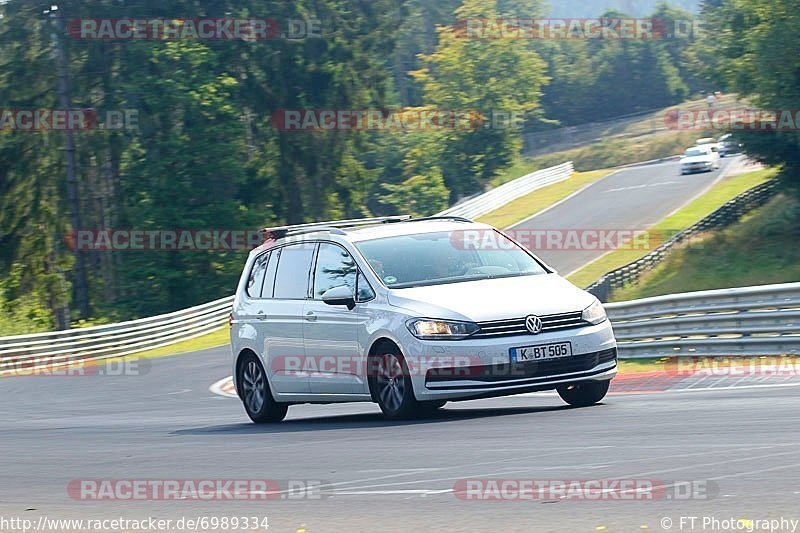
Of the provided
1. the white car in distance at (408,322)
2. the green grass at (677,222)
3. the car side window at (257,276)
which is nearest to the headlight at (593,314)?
the white car in distance at (408,322)

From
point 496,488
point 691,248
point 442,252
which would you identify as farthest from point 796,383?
point 691,248

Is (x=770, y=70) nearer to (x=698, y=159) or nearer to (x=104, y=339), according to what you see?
(x=104, y=339)

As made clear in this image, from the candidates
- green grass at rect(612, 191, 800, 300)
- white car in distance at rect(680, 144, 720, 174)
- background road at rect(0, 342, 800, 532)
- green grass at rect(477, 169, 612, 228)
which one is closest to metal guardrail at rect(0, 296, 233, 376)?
green grass at rect(612, 191, 800, 300)

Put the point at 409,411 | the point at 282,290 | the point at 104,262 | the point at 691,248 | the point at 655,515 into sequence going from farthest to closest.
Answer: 1. the point at 104,262
2. the point at 691,248
3. the point at 282,290
4. the point at 409,411
5. the point at 655,515

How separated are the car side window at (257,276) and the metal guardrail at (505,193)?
39568 mm

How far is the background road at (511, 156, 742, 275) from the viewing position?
5178cm

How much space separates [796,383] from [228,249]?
158ft

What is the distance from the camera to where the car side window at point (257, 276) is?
1365 centimetres

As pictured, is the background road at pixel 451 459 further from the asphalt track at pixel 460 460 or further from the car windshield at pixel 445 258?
the car windshield at pixel 445 258

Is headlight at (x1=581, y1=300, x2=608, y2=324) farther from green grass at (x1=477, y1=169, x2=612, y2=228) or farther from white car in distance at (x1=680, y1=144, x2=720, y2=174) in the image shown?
white car in distance at (x1=680, y1=144, x2=720, y2=174)

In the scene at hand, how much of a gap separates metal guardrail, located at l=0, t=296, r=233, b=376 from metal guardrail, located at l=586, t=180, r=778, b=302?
12065mm

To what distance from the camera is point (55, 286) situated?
2247 inches

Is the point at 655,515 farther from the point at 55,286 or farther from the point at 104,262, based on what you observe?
the point at 104,262

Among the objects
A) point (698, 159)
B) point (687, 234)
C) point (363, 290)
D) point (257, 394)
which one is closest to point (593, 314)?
point (363, 290)
